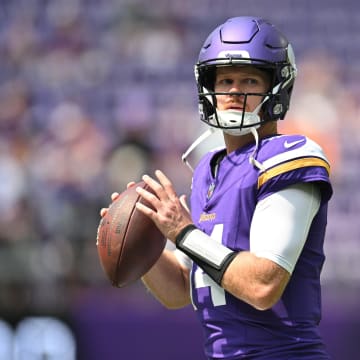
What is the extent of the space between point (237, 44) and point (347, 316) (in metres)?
3.48

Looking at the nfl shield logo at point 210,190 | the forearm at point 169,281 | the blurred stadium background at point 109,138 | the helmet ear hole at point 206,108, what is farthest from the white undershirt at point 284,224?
the blurred stadium background at point 109,138

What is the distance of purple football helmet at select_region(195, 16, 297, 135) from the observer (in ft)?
9.74

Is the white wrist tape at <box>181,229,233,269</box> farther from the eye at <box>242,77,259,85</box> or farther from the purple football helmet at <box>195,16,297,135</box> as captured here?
the eye at <box>242,77,259,85</box>

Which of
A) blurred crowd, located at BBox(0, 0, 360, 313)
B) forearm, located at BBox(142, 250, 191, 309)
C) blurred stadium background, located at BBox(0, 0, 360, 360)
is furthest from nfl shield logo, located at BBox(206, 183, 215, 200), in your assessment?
blurred crowd, located at BBox(0, 0, 360, 313)

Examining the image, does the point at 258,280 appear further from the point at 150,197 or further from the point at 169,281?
the point at 169,281

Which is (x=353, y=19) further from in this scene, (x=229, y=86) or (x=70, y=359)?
(x=229, y=86)

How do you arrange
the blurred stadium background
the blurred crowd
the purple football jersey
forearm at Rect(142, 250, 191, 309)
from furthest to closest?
the blurred crowd → the blurred stadium background → forearm at Rect(142, 250, 191, 309) → the purple football jersey

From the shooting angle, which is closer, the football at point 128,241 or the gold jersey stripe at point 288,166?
the gold jersey stripe at point 288,166

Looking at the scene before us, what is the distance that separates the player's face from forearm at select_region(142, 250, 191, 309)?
2.19 feet

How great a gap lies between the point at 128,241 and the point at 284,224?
61 centimetres

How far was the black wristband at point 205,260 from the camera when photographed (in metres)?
2.77

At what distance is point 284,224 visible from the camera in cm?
275

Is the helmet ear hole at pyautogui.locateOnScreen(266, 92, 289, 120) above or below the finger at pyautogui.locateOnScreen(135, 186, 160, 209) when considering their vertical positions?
above

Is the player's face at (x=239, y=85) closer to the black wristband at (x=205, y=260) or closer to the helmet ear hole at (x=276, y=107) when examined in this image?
the helmet ear hole at (x=276, y=107)
